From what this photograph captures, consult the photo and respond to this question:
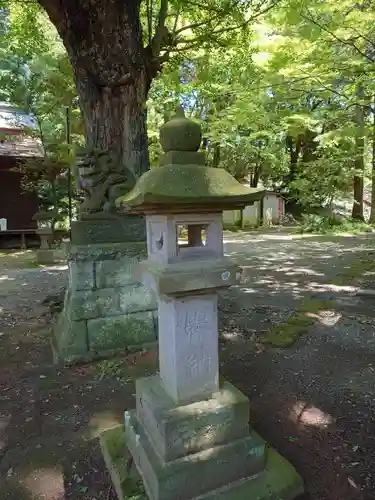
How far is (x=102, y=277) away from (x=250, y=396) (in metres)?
2.14

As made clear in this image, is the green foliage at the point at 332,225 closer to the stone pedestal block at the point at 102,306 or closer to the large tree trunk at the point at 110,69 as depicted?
the large tree trunk at the point at 110,69

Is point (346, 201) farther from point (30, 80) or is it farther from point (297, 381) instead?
point (297, 381)

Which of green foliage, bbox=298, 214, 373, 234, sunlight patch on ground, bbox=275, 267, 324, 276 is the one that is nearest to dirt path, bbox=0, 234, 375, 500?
sunlight patch on ground, bbox=275, 267, 324, 276

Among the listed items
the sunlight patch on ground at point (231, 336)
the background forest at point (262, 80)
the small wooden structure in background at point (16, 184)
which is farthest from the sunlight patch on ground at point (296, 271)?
the small wooden structure in background at point (16, 184)

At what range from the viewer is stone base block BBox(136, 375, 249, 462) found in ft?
6.89

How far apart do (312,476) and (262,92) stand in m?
9.66

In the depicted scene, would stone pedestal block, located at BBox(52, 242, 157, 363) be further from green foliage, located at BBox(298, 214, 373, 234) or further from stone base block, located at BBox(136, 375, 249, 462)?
green foliage, located at BBox(298, 214, 373, 234)

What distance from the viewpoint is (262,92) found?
32.9 feet

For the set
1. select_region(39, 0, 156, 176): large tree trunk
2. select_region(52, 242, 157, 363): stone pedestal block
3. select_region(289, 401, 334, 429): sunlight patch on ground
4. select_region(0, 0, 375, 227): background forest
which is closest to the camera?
select_region(289, 401, 334, 429): sunlight patch on ground

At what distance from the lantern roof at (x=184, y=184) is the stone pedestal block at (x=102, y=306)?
7.44ft

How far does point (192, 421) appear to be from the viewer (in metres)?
2.14

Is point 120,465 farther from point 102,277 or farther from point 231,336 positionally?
point 231,336

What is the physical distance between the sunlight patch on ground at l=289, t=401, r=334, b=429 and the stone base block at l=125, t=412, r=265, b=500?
2.62 feet

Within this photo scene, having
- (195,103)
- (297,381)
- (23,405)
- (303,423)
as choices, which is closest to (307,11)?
(297,381)
